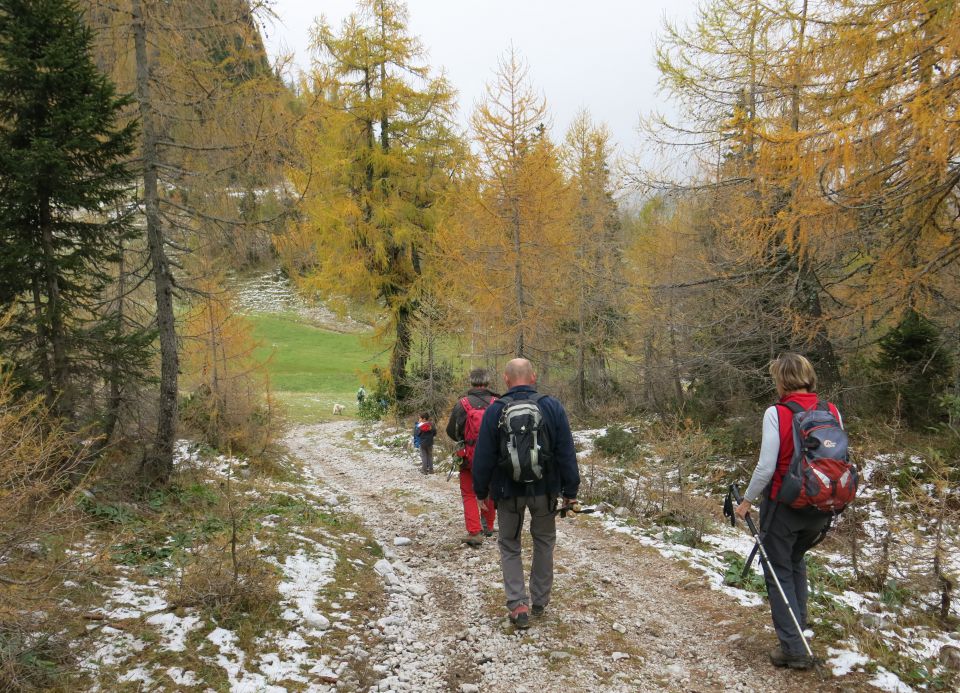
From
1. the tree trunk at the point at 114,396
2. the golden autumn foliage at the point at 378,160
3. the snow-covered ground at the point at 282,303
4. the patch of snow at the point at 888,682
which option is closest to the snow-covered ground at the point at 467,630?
the patch of snow at the point at 888,682

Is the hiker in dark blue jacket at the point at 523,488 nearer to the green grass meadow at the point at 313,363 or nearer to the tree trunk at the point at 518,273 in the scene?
the tree trunk at the point at 518,273

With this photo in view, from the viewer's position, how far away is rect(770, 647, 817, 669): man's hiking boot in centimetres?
386

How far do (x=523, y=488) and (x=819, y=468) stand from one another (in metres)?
2.24

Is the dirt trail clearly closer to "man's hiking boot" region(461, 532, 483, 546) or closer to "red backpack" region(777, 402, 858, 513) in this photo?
"man's hiking boot" region(461, 532, 483, 546)

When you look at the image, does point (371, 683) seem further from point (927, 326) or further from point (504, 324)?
point (927, 326)

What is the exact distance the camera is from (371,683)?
395 centimetres

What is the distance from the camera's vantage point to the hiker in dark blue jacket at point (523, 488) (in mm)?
4621

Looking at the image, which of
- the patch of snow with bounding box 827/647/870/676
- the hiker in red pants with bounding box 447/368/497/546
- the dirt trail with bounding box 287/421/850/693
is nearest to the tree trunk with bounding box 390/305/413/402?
the dirt trail with bounding box 287/421/850/693

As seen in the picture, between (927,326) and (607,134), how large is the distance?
44.1 feet

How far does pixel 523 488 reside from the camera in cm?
464

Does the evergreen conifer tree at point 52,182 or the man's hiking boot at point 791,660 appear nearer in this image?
the man's hiking boot at point 791,660

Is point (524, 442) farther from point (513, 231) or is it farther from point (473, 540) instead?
point (513, 231)

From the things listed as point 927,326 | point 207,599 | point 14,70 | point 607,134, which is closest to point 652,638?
point 207,599

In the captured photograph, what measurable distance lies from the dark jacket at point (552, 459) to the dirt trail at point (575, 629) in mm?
1219
